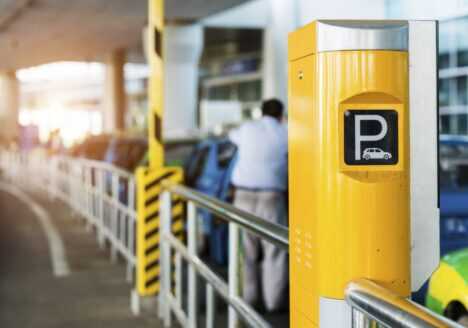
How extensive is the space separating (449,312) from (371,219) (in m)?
2.10

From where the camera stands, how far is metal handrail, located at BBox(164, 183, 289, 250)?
3.35 metres

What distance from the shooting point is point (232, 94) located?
134 ft

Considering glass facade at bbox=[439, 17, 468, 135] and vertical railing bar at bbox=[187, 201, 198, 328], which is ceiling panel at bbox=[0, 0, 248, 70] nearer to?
glass facade at bbox=[439, 17, 468, 135]

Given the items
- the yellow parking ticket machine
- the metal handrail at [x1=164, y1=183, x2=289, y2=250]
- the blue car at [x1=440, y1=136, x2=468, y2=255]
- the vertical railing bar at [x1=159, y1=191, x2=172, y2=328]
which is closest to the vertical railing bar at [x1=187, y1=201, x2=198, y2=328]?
the metal handrail at [x1=164, y1=183, x2=289, y2=250]

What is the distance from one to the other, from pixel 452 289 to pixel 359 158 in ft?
6.95

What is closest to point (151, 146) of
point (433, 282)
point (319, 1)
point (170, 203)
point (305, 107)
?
point (170, 203)

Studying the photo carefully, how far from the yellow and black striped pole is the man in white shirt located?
0.62 metres

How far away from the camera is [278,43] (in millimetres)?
24641

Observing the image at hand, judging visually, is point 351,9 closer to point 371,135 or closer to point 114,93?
point 371,135

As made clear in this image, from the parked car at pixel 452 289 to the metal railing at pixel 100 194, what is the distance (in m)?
4.55

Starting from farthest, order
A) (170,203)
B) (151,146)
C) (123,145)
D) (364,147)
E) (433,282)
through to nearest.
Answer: (123,145)
(151,146)
(170,203)
(433,282)
(364,147)

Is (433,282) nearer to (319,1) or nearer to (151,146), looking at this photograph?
(151,146)

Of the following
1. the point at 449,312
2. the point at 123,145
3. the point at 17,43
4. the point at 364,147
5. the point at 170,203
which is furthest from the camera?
the point at 17,43

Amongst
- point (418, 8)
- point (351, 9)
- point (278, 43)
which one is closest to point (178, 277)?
point (351, 9)
